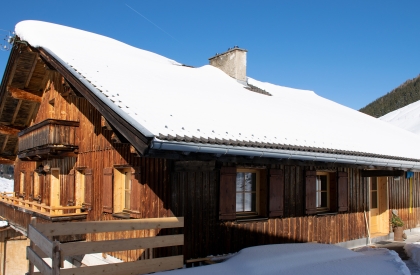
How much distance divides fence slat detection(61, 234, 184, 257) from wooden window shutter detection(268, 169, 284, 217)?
2.87m

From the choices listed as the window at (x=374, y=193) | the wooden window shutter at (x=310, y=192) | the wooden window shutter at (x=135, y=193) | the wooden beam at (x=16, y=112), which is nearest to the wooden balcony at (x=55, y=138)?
the wooden beam at (x=16, y=112)

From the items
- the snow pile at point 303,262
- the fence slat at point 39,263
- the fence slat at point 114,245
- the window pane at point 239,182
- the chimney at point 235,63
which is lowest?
the snow pile at point 303,262

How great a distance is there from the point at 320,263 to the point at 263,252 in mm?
1026

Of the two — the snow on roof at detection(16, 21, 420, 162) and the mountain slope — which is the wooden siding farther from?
the mountain slope

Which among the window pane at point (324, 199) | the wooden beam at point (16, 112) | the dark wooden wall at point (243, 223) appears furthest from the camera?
the wooden beam at point (16, 112)

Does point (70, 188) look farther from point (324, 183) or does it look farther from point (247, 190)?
point (324, 183)

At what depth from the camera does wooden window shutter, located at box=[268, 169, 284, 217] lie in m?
8.94

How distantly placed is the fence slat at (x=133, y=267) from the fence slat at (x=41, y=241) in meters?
0.33

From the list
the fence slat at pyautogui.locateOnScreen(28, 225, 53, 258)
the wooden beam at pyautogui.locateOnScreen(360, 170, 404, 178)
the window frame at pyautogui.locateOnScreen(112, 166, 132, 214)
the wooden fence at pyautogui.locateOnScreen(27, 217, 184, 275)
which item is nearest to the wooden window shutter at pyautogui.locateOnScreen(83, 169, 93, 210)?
the window frame at pyautogui.locateOnScreen(112, 166, 132, 214)

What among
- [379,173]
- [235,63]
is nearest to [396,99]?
[235,63]

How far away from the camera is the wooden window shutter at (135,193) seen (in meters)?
8.13

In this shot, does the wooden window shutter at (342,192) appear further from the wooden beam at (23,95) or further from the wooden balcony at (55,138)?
the wooden beam at (23,95)

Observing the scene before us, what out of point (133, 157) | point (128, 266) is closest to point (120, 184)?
point (133, 157)

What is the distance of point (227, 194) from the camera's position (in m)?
8.12
